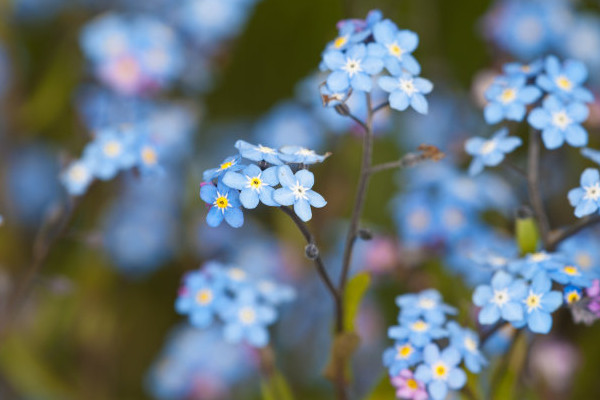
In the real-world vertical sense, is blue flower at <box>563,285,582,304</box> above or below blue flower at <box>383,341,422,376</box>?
above

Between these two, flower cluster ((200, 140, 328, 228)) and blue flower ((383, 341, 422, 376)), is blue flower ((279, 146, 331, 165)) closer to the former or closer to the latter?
flower cluster ((200, 140, 328, 228))

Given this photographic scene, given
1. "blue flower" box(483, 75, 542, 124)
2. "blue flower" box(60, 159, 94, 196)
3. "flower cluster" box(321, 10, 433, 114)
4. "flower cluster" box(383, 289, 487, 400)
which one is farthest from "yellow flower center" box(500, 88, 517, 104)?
"blue flower" box(60, 159, 94, 196)

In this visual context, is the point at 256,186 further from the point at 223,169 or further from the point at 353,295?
the point at 353,295

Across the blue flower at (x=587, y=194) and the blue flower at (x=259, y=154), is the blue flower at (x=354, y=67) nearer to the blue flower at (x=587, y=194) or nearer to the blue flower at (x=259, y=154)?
the blue flower at (x=259, y=154)

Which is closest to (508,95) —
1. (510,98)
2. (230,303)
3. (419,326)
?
(510,98)

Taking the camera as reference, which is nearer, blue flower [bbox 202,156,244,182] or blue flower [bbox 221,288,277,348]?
blue flower [bbox 202,156,244,182]

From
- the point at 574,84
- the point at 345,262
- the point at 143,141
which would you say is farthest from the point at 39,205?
the point at 574,84

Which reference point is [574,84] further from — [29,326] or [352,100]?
[29,326]

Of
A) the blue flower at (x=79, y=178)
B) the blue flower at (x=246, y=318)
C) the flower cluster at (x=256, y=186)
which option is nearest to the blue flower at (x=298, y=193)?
the flower cluster at (x=256, y=186)
